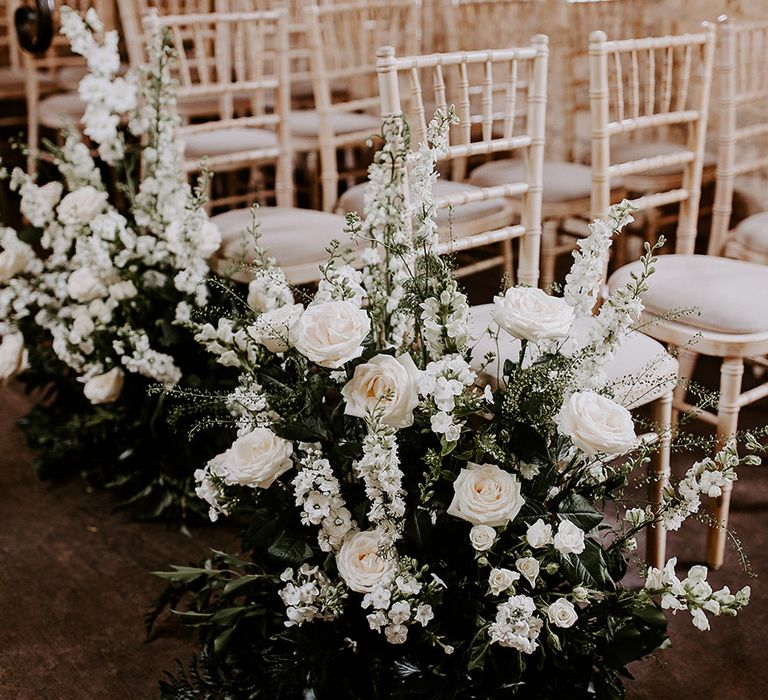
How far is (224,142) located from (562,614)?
2.25m

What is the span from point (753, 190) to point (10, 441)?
97.7 inches

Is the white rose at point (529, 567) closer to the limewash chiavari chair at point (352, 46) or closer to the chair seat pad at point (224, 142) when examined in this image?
the limewash chiavari chair at point (352, 46)

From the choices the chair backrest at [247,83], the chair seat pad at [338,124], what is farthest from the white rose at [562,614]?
the chair seat pad at [338,124]

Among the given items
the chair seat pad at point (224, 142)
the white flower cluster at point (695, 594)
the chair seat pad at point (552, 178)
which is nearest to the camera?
the white flower cluster at point (695, 594)

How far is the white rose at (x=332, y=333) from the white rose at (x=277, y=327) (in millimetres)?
83

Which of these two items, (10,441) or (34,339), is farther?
(10,441)

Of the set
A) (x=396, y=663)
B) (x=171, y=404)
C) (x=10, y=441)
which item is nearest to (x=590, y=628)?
(x=396, y=663)

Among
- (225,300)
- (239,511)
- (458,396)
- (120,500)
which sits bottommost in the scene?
(120,500)

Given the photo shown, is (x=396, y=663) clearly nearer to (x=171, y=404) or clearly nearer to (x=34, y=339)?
(x=171, y=404)

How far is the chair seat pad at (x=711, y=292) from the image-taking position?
5.65 feet

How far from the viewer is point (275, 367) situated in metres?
1.45

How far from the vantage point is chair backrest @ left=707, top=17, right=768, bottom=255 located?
7.29ft

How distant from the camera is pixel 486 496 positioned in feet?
4.08

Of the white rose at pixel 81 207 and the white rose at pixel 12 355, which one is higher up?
the white rose at pixel 81 207
